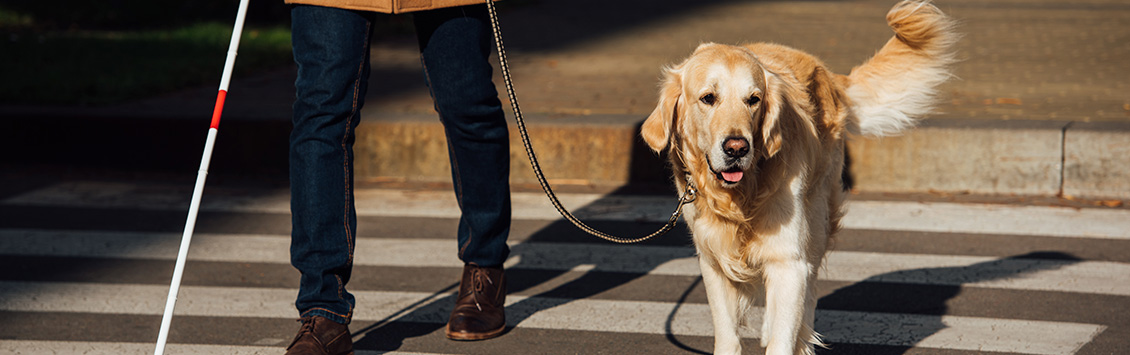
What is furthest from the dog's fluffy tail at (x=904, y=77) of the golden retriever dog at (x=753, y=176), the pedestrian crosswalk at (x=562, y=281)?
the pedestrian crosswalk at (x=562, y=281)

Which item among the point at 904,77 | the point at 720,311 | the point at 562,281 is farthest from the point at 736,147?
the point at 562,281

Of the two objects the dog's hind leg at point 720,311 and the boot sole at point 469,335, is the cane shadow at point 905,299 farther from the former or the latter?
the boot sole at point 469,335

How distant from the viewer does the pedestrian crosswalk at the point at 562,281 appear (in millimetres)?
4008

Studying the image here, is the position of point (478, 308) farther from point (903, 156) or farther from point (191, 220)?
point (903, 156)

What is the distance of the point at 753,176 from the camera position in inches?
131

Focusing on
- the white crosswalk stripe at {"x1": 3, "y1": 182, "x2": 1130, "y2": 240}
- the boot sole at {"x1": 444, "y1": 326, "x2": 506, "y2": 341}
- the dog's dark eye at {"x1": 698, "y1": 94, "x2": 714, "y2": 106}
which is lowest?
the white crosswalk stripe at {"x1": 3, "y1": 182, "x2": 1130, "y2": 240}

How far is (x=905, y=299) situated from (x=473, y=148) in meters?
1.81

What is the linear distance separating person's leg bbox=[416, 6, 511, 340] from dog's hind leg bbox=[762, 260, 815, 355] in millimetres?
1068

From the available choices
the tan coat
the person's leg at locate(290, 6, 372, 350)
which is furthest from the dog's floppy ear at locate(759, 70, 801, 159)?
the person's leg at locate(290, 6, 372, 350)

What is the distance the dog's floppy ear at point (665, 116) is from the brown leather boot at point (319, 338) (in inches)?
45.2

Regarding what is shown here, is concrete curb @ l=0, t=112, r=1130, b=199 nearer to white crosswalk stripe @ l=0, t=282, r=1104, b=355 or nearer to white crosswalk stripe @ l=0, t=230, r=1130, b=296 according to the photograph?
white crosswalk stripe @ l=0, t=230, r=1130, b=296

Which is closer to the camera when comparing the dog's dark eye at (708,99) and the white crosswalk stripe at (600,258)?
the dog's dark eye at (708,99)

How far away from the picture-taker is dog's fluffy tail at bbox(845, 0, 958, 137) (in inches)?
169

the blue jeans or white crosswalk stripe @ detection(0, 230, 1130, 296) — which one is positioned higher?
the blue jeans
